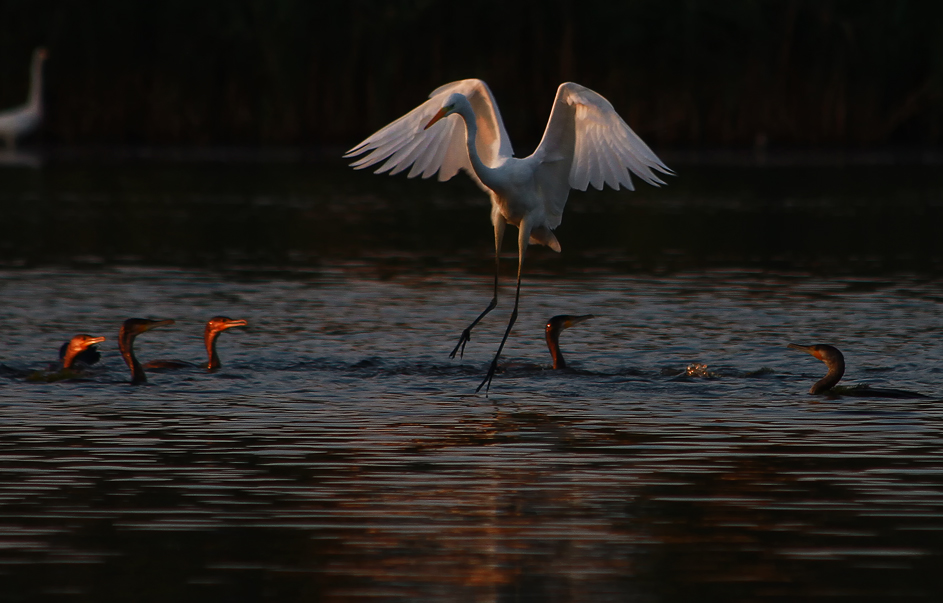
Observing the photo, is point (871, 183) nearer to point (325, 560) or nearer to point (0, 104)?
point (0, 104)

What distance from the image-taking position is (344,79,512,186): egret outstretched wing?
12.4 metres

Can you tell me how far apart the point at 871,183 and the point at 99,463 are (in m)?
23.6

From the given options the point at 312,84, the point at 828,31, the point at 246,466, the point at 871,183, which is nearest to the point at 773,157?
the point at 828,31

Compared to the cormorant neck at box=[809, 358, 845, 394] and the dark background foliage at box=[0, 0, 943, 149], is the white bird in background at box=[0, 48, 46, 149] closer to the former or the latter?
the dark background foliage at box=[0, 0, 943, 149]

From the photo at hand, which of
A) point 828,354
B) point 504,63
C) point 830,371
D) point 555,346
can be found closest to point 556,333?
point 555,346

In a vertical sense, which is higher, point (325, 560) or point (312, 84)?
point (312, 84)

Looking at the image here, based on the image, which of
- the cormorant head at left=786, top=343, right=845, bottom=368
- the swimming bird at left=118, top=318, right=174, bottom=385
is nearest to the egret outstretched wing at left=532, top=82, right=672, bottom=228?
the cormorant head at left=786, top=343, right=845, bottom=368

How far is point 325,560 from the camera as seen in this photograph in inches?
266

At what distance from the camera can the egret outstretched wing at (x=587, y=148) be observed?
1167 cm

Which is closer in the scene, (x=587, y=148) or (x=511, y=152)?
(x=587, y=148)

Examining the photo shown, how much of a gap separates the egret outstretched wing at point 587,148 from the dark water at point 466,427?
1.30 metres

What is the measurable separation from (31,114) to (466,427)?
90.7 feet

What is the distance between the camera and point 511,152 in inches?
499

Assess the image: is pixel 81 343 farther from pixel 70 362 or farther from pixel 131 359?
pixel 131 359
